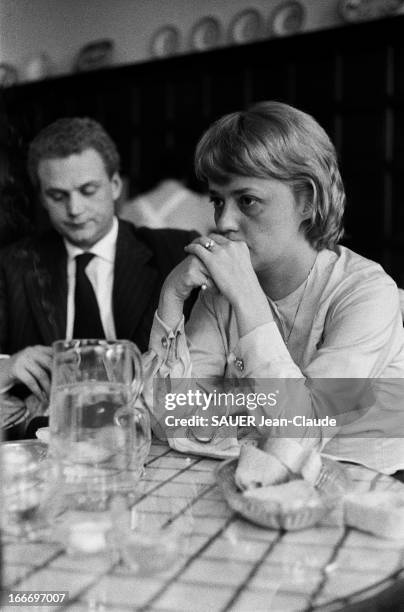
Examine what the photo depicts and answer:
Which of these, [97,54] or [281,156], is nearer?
[281,156]

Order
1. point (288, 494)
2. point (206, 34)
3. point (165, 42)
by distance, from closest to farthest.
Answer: point (288, 494), point (206, 34), point (165, 42)

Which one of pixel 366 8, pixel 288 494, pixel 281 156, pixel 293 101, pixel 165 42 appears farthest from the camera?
pixel 165 42

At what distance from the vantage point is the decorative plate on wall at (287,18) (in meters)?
3.39

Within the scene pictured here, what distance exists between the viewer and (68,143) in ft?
6.23

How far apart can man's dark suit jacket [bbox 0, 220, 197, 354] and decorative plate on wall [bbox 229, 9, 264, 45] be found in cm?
200

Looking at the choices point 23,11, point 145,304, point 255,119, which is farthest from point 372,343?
point 23,11

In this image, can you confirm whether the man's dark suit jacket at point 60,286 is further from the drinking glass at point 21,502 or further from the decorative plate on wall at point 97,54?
the decorative plate on wall at point 97,54

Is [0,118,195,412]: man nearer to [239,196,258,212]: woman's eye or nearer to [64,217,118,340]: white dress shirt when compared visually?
[64,217,118,340]: white dress shirt

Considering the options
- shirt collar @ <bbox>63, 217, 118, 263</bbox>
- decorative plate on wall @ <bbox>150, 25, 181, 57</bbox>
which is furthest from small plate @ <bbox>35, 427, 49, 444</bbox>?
decorative plate on wall @ <bbox>150, 25, 181, 57</bbox>

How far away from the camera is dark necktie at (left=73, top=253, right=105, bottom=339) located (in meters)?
1.79

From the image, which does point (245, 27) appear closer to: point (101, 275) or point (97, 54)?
point (97, 54)

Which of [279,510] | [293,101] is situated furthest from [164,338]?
[293,101]

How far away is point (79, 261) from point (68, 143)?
31 cm

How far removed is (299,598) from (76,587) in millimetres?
181
